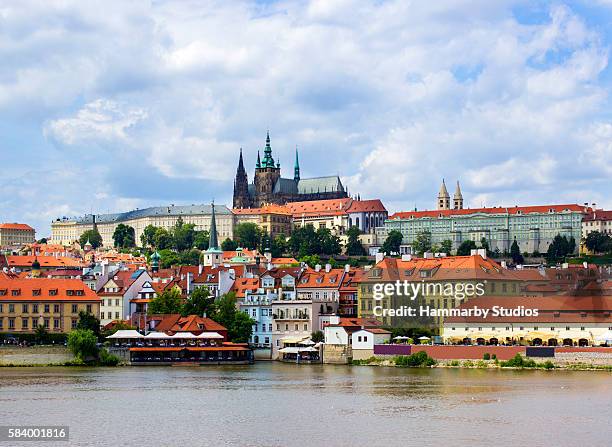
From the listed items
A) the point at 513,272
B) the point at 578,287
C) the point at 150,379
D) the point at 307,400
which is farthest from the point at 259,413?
the point at 513,272

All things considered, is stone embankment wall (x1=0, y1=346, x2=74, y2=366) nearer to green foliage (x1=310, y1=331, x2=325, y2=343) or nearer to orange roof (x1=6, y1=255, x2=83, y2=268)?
green foliage (x1=310, y1=331, x2=325, y2=343)

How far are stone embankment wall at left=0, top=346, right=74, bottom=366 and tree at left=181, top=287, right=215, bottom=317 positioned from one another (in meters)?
10.8

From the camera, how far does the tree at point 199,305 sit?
85938mm

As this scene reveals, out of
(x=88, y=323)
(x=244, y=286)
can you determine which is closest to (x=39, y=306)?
(x=88, y=323)

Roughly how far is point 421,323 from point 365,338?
24.2 feet

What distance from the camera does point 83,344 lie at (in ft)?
251

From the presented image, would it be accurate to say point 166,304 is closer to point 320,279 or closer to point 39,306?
point 39,306

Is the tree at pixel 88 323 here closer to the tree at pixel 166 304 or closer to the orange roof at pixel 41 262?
the tree at pixel 166 304

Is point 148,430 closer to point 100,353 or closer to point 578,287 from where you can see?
point 100,353

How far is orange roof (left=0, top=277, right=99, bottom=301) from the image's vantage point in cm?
8575

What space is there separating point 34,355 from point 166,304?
545 inches

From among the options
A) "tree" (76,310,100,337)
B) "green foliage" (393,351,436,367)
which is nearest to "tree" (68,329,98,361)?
"tree" (76,310,100,337)

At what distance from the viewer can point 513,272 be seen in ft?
313

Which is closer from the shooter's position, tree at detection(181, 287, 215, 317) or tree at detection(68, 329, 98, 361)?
tree at detection(68, 329, 98, 361)
